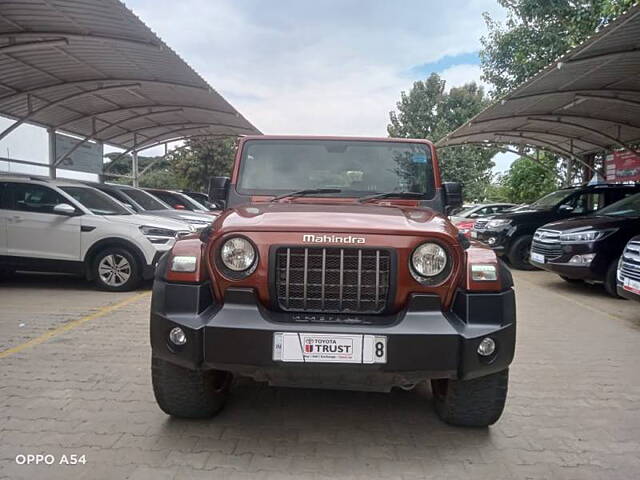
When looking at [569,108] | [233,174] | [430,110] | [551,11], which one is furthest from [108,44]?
[430,110]

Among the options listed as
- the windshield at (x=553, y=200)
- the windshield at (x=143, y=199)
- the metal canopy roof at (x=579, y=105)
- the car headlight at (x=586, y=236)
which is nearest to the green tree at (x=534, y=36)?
the metal canopy roof at (x=579, y=105)

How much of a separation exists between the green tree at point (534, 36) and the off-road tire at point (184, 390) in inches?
644

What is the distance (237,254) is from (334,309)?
2.05 feet

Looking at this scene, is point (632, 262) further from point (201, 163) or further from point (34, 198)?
point (201, 163)

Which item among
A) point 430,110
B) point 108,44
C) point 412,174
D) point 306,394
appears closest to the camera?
point 306,394

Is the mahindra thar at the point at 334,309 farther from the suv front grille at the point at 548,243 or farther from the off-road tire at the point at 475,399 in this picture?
the suv front grille at the point at 548,243

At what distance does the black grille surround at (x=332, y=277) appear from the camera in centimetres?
288

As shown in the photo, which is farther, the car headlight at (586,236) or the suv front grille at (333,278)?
the car headlight at (586,236)

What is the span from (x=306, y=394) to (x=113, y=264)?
507cm

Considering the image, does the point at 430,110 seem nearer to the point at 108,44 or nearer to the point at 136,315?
the point at 108,44

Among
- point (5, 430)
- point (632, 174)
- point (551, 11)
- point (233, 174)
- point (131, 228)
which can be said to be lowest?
point (5, 430)

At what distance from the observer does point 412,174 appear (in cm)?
414

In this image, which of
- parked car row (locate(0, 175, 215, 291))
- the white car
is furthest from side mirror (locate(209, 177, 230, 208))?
the white car

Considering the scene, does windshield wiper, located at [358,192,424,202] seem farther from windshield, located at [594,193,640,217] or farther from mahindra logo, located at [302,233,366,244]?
windshield, located at [594,193,640,217]
